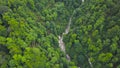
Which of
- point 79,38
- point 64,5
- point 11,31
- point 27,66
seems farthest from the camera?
point 64,5

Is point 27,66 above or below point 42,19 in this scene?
below

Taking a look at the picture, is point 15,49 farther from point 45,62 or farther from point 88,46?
point 88,46

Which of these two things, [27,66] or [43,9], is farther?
[43,9]

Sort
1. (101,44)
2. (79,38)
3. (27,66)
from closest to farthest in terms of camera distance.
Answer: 1. (27,66)
2. (101,44)
3. (79,38)

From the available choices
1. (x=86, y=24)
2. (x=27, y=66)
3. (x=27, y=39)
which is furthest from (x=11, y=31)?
(x=86, y=24)

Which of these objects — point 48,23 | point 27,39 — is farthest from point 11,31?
point 48,23

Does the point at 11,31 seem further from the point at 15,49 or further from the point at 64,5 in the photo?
the point at 64,5
